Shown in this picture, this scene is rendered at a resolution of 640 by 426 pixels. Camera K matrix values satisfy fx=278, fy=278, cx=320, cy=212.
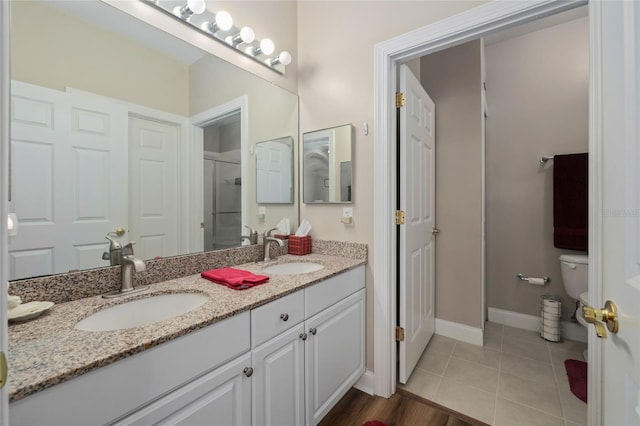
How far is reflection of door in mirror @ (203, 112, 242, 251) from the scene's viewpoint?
1.51 m

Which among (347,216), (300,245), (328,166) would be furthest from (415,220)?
(300,245)

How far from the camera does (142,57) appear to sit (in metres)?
1.25

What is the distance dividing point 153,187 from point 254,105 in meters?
0.80

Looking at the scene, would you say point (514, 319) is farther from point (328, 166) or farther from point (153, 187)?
point (153, 187)

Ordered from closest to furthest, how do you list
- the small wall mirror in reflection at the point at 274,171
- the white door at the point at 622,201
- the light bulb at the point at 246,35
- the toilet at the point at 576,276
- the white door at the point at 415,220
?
the white door at the point at 622,201, the light bulb at the point at 246,35, the white door at the point at 415,220, the small wall mirror in reflection at the point at 274,171, the toilet at the point at 576,276

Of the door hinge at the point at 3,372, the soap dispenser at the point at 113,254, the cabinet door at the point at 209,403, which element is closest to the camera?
the door hinge at the point at 3,372

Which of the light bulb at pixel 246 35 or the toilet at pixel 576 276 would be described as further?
the toilet at pixel 576 276

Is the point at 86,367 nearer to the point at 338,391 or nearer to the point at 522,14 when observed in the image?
the point at 338,391

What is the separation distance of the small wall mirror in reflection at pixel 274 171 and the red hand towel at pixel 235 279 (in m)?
0.64

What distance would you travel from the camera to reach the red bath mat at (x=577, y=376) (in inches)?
65.3

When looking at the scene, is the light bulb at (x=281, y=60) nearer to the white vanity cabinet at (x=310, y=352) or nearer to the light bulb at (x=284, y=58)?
the light bulb at (x=284, y=58)

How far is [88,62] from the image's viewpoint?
1086 millimetres

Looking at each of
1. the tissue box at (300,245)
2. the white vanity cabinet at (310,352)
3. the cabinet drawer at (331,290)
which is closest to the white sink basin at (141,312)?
the white vanity cabinet at (310,352)

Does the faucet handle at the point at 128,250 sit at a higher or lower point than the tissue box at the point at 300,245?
higher
